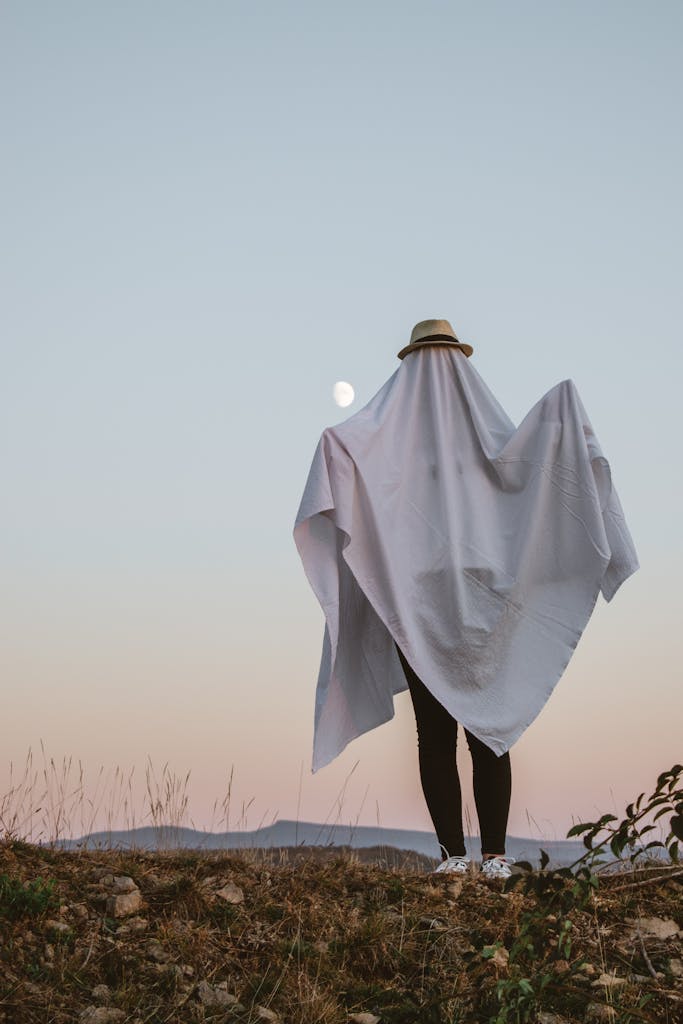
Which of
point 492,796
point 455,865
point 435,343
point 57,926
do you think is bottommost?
point 57,926

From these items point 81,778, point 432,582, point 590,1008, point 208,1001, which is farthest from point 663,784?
point 81,778

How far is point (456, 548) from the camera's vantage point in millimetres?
5293

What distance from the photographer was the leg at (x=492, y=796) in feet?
16.2

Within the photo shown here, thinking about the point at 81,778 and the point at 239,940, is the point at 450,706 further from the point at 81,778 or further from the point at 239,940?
the point at 81,778

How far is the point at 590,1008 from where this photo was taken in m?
3.49

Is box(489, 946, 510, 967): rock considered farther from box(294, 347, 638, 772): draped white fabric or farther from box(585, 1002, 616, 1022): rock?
box(294, 347, 638, 772): draped white fabric

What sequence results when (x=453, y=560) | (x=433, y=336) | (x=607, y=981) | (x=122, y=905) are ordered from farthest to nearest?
(x=433, y=336) < (x=453, y=560) < (x=122, y=905) < (x=607, y=981)

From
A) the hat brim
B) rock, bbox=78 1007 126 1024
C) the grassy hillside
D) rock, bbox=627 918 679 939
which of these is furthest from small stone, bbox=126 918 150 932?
the hat brim

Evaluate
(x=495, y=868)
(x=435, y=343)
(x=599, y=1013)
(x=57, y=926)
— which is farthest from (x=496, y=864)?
(x=435, y=343)

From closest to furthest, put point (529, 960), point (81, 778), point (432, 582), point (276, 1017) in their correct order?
point (276, 1017), point (529, 960), point (432, 582), point (81, 778)

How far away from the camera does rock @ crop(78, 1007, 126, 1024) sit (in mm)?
3336

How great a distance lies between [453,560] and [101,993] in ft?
8.41

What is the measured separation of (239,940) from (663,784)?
7.15ft

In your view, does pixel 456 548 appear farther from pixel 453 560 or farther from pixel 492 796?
pixel 492 796
